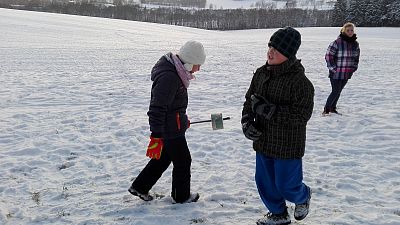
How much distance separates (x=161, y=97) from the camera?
395 cm

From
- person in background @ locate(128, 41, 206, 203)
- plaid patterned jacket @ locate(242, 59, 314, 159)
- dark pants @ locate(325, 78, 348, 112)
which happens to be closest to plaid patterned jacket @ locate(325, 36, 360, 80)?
dark pants @ locate(325, 78, 348, 112)

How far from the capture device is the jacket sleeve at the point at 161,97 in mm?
3953

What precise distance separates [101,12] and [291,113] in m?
107

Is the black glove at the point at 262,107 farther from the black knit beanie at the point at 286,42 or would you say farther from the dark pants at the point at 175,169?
the dark pants at the point at 175,169

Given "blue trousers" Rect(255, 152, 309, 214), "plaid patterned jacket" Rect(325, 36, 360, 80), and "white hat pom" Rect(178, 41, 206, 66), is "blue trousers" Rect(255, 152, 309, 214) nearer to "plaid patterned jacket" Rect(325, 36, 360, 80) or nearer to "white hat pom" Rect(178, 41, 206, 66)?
"white hat pom" Rect(178, 41, 206, 66)

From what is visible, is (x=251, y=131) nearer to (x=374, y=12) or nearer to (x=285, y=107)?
(x=285, y=107)

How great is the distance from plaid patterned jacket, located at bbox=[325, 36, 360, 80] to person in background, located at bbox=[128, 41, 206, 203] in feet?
16.7

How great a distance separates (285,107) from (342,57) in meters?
5.40

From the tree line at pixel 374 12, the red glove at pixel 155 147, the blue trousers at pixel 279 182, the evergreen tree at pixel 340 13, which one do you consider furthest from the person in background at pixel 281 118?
the evergreen tree at pixel 340 13

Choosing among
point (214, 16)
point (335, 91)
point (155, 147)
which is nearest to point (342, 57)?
point (335, 91)

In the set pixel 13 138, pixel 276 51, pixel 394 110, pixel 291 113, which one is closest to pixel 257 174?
pixel 291 113

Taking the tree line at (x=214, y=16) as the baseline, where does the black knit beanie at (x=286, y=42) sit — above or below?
below

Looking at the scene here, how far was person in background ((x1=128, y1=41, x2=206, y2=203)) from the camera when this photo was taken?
3984 mm

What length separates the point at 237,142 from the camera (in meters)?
7.01
